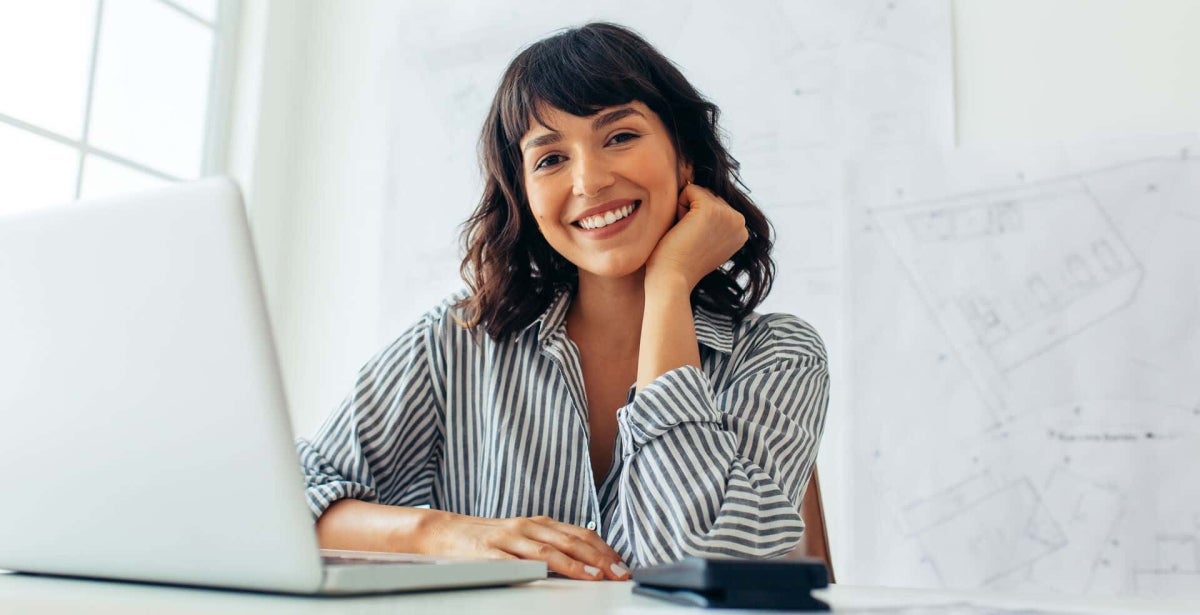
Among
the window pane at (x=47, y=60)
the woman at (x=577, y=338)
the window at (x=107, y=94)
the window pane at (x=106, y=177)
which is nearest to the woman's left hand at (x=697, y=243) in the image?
the woman at (x=577, y=338)

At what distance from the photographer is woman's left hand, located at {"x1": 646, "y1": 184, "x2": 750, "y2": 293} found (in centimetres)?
135

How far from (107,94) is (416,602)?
238 centimetres

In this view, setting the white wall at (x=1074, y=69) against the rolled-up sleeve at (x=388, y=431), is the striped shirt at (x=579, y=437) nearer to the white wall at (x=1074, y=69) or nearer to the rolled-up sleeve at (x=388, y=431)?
the rolled-up sleeve at (x=388, y=431)

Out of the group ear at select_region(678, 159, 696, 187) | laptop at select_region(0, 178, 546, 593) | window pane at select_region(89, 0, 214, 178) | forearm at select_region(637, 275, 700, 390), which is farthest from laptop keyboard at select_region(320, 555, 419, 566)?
window pane at select_region(89, 0, 214, 178)

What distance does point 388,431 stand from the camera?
1346 millimetres

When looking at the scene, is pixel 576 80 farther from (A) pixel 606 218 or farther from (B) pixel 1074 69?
(B) pixel 1074 69

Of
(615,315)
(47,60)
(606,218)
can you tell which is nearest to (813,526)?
(615,315)

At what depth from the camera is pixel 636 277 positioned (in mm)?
1499

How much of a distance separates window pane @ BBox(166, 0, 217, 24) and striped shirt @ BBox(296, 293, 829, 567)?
171cm

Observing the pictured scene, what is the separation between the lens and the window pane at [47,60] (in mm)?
2219

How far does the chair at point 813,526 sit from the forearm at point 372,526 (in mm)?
519

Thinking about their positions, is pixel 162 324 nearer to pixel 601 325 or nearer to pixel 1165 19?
pixel 601 325

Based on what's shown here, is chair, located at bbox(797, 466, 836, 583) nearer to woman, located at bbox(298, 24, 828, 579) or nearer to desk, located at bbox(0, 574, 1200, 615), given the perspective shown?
woman, located at bbox(298, 24, 828, 579)

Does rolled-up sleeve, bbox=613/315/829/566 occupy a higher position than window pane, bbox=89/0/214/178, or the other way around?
window pane, bbox=89/0/214/178
